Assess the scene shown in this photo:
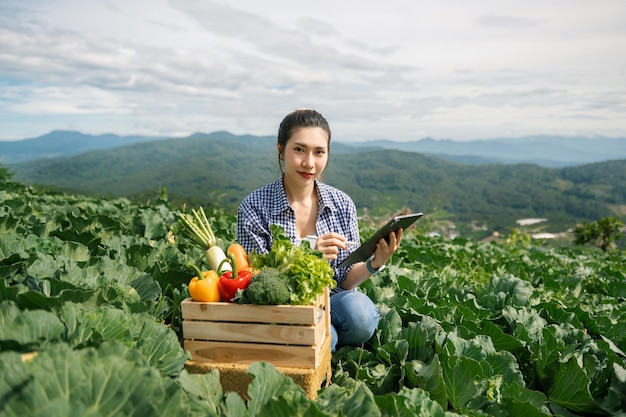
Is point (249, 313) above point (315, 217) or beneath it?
beneath

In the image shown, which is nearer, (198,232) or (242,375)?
(242,375)

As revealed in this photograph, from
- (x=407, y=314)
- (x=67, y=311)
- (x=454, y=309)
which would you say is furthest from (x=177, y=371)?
(x=454, y=309)

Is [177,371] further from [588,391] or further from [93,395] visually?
[588,391]

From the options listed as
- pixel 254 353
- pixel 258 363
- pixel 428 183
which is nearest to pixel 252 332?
pixel 254 353

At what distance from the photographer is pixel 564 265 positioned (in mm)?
8789

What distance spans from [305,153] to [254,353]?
4.69ft

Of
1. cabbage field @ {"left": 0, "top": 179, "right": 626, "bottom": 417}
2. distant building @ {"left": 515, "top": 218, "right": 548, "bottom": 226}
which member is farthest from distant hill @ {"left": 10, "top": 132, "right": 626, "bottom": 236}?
cabbage field @ {"left": 0, "top": 179, "right": 626, "bottom": 417}

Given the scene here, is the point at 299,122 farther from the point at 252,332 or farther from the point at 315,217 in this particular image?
the point at 252,332

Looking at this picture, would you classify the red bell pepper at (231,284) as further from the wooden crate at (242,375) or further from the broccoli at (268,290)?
the wooden crate at (242,375)

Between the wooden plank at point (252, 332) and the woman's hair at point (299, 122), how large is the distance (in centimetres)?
144

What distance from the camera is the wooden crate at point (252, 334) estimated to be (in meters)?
2.65

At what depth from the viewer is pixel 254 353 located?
271 cm

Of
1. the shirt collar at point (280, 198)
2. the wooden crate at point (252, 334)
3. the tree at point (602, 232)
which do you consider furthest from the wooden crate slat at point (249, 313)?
the tree at point (602, 232)

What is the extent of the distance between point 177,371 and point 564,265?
8.05 metres
